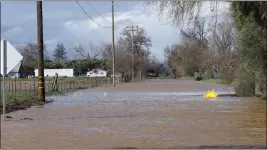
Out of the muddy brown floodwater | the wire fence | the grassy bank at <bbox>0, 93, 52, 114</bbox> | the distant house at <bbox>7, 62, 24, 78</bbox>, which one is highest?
the distant house at <bbox>7, 62, 24, 78</bbox>

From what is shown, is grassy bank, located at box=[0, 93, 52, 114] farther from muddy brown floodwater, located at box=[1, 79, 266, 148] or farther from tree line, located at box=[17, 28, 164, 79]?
tree line, located at box=[17, 28, 164, 79]

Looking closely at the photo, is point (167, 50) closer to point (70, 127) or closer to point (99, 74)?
point (99, 74)

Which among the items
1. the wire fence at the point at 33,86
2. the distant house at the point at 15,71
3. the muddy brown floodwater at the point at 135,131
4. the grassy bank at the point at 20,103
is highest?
the distant house at the point at 15,71

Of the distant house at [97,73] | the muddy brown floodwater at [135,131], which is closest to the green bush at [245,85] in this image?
the muddy brown floodwater at [135,131]

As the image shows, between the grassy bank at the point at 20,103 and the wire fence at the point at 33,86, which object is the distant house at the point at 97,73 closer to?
the wire fence at the point at 33,86

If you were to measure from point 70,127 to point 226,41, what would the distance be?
284 ft

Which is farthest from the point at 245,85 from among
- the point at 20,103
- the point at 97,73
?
the point at 97,73

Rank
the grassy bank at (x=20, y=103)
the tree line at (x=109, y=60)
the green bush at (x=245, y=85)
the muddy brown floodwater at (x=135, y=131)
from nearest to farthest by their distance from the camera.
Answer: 1. the muddy brown floodwater at (x=135, y=131)
2. the grassy bank at (x=20, y=103)
3. the green bush at (x=245, y=85)
4. the tree line at (x=109, y=60)

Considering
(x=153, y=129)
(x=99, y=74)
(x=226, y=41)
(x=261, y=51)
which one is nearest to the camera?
(x=153, y=129)

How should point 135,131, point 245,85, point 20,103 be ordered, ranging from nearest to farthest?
1. point 135,131
2. point 20,103
3. point 245,85

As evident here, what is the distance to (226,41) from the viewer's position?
98.4 m

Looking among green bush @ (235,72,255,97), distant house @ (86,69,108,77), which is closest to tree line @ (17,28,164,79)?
distant house @ (86,69,108,77)

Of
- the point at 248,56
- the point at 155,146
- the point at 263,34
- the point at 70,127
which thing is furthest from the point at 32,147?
the point at 248,56

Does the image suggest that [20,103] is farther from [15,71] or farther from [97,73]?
[97,73]
